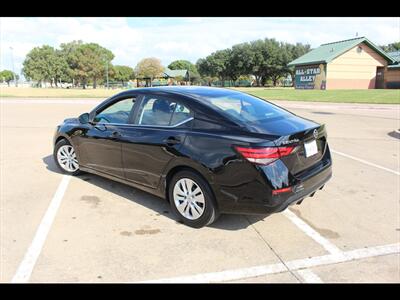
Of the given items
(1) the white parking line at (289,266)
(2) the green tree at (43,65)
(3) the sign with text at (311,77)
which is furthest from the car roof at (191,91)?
(2) the green tree at (43,65)

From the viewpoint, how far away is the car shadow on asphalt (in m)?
4.12

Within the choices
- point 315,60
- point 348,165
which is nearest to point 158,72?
point 315,60

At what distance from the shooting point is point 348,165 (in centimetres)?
676

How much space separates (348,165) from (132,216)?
436 cm

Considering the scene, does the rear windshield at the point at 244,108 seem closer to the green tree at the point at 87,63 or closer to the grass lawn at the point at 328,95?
the grass lawn at the point at 328,95

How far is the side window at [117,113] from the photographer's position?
4777 millimetres

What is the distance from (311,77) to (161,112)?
146ft

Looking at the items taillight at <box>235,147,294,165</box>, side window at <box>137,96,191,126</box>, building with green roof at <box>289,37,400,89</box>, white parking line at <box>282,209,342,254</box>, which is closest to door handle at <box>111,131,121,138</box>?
side window at <box>137,96,191,126</box>

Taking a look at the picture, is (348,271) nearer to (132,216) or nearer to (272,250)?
(272,250)

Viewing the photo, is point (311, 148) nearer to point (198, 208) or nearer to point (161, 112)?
point (198, 208)

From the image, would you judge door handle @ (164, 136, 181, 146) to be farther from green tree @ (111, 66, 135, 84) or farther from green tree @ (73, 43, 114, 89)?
green tree @ (111, 66, 135, 84)

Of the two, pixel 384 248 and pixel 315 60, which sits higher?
pixel 315 60

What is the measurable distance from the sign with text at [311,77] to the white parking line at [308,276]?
4290 cm

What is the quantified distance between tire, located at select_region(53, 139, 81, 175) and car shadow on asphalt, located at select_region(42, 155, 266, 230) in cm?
16
